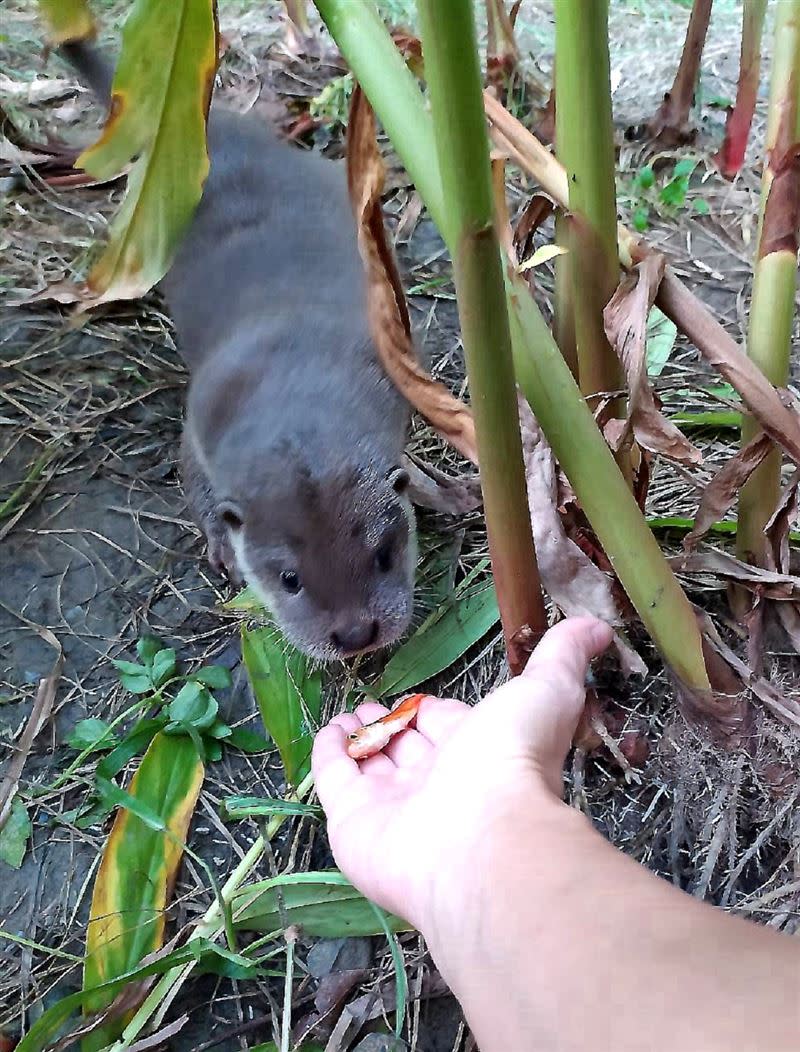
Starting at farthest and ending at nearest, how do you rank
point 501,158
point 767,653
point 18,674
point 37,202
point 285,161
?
point 37,202, point 285,161, point 18,674, point 767,653, point 501,158

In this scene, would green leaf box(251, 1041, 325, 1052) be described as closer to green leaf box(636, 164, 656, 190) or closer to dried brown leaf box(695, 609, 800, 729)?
dried brown leaf box(695, 609, 800, 729)

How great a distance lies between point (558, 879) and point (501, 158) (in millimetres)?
921

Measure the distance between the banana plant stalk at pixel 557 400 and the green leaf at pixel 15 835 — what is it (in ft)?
3.82

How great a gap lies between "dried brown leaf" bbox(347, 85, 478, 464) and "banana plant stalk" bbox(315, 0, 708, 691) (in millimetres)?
121

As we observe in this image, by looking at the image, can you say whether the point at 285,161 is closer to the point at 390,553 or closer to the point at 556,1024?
the point at 390,553

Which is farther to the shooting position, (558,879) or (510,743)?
(510,743)

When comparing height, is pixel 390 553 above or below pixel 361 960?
above

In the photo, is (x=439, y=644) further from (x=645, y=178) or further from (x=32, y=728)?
(x=645, y=178)

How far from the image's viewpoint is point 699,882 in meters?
1.32

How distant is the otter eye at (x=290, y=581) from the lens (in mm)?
1727

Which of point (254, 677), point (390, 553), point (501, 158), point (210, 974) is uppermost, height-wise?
point (501, 158)

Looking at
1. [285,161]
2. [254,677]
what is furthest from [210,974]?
[285,161]

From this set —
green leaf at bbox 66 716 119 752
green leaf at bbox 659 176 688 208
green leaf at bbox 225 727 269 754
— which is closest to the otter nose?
green leaf at bbox 225 727 269 754

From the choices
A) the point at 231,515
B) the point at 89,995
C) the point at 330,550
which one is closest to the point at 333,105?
the point at 231,515
